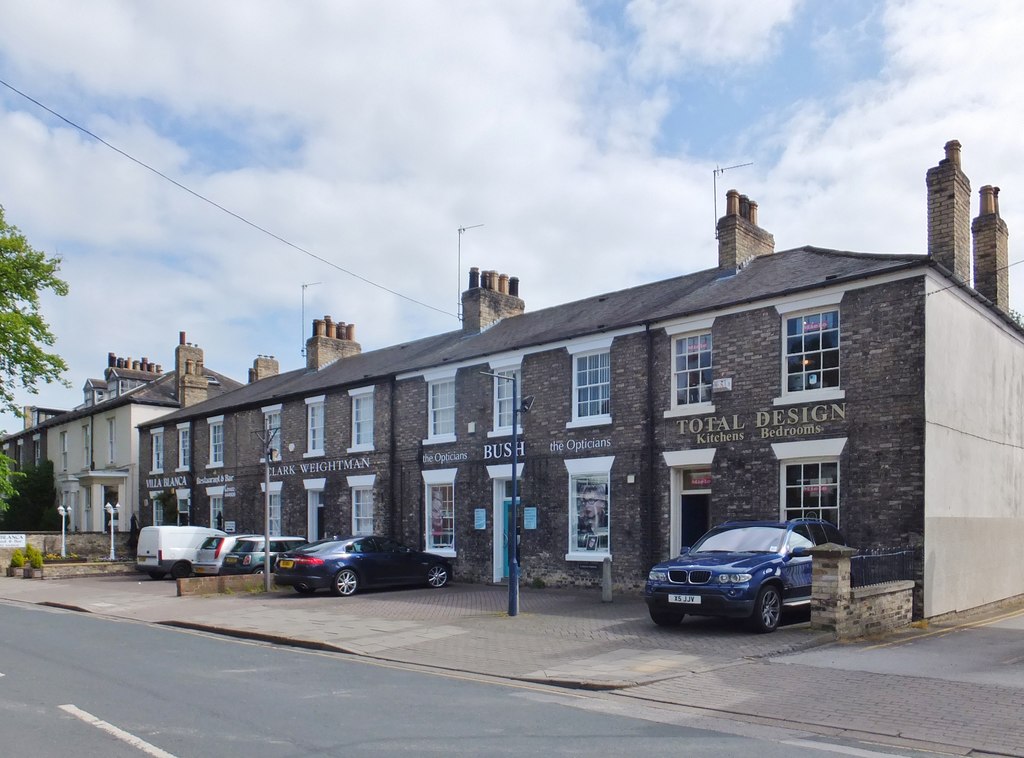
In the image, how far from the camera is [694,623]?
14.4 metres

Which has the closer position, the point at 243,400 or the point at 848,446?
the point at 848,446

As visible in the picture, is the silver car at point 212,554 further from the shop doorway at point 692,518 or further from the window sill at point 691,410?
the window sill at point 691,410

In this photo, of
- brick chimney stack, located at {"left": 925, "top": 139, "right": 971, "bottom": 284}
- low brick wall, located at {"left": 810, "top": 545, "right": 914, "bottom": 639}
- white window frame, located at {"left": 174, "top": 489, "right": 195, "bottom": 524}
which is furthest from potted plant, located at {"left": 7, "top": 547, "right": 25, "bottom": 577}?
brick chimney stack, located at {"left": 925, "top": 139, "right": 971, "bottom": 284}

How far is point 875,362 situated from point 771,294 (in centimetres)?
233

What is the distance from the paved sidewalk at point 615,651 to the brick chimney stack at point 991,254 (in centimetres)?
1034

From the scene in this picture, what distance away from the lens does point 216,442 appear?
111ft

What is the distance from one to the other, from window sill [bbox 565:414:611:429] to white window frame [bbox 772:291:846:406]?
4.08 metres

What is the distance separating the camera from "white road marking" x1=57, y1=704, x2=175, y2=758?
673 centimetres

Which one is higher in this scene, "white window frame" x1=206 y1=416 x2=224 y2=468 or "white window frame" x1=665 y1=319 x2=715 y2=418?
"white window frame" x1=665 y1=319 x2=715 y2=418

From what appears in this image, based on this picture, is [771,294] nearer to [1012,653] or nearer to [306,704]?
[1012,653]

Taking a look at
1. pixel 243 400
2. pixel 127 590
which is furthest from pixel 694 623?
pixel 243 400

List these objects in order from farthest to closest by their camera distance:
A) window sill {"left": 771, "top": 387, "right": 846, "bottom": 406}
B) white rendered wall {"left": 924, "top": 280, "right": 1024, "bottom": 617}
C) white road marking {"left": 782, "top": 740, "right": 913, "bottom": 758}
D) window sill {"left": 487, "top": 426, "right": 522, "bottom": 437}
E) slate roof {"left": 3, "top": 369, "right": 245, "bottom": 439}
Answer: slate roof {"left": 3, "top": 369, "right": 245, "bottom": 439} < window sill {"left": 487, "top": 426, "right": 522, "bottom": 437} < window sill {"left": 771, "top": 387, "right": 846, "bottom": 406} < white rendered wall {"left": 924, "top": 280, "right": 1024, "bottom": 617} < white road marking {"left": 782, "top": 740, "right": 913, "bottom": 758}

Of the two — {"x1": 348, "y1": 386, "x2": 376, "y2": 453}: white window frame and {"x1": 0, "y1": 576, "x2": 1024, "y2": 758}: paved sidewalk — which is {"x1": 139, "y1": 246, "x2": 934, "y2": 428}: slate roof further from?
{"x1": 0, "y1": 576, "x2": 1024, "y2": 758}: paved sidewalk

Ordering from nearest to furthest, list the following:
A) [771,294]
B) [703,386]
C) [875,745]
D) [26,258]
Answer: [875,745] < [771,294] < [703,386] < [26,258]
